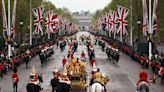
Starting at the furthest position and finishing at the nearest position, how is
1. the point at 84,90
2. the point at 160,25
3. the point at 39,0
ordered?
the point at 39,0 < the point at 160,25 < the point at 84,90

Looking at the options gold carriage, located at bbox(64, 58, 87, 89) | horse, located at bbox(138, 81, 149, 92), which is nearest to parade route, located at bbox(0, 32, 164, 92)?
gold carriage, located at bbox(64, 58, 87, 89)

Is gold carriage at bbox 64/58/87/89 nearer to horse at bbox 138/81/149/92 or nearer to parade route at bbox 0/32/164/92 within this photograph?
parade route at bbox 0/32/164/92

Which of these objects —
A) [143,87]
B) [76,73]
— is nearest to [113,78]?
[76,73]

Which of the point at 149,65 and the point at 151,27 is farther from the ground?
the point at 151,27

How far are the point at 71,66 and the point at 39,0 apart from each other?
6406cm

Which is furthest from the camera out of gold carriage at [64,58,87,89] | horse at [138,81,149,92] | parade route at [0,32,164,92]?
parade route at [0,32,164,92]

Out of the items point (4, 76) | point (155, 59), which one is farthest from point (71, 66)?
point (155, 59)

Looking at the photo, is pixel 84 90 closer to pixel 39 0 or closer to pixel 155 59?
pixel 155 59

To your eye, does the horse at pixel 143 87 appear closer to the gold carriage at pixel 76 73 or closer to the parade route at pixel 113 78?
the gold carriage at pixel 76 73

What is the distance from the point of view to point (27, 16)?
7731 centimetres

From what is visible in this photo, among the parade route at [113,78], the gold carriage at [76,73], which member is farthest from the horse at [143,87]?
the parade route at [113,78]

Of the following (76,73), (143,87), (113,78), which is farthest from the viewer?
(113,78)

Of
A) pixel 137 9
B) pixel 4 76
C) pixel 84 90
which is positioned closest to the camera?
pixel 84 90

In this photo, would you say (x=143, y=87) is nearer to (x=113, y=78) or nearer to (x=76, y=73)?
(x=76, y=73)
